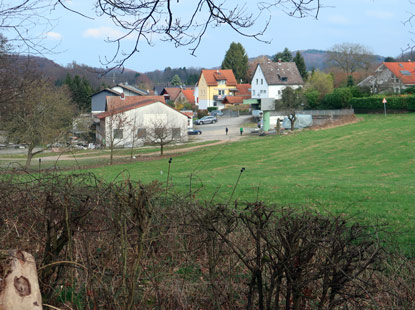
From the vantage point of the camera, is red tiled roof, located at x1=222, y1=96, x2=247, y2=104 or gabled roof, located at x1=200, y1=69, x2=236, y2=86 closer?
red tiled roof, located at x1=222, y1=96, x2=247, y2=104

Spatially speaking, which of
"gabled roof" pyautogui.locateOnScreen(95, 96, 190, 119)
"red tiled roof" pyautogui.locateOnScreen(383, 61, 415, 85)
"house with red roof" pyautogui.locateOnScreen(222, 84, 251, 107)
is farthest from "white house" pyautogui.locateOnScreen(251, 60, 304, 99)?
"gabled roof" pyautogui.locateOnScreen(95, 96, 190, 119)

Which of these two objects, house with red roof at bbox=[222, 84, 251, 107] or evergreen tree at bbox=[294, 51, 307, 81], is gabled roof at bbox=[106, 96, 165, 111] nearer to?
house with red roof at bbox=[222, 84, 251, 107]

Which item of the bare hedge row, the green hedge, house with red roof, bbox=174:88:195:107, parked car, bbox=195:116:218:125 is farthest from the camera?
house with red roof, bbox=174:88:195:107

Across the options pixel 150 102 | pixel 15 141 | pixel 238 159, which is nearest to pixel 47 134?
pixel 15 141

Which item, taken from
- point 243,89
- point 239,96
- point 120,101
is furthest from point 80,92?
point 243,89

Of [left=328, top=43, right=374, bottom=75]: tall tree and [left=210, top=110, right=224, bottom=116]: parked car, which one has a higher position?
[left=328, top=43, right=374, bottom=75]: tall tree

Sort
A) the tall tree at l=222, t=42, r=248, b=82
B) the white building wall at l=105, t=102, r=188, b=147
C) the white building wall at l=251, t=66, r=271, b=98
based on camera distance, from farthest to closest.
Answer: the tall tree at l=222, t=42, r=248, b=82
the white building wall at l=251, t=66, r=271, b=98
the white building wall at l=105, t=102, r=188, b=147

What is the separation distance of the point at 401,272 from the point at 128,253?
2.81 m

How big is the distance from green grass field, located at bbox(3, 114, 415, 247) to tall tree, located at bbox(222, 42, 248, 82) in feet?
158

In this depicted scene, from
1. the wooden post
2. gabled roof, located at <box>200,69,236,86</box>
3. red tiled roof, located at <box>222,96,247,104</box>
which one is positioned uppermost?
gabled roof, located at <box>200,69,236,86</box>

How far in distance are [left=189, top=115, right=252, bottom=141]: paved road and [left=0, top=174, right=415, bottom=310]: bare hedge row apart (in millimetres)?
49901

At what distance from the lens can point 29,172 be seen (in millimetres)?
5449

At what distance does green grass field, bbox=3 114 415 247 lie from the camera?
13359 mm

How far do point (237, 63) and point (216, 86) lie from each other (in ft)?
31.6
